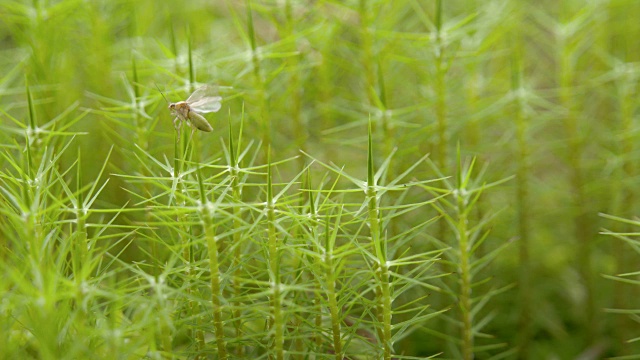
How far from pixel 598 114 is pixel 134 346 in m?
0.76

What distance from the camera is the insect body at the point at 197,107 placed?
1.95 ft

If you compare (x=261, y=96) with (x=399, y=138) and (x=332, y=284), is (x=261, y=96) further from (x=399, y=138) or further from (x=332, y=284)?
(x=332, y=284)

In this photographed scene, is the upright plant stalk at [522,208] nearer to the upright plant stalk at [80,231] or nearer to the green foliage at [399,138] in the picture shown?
the green foliage at [399,138]

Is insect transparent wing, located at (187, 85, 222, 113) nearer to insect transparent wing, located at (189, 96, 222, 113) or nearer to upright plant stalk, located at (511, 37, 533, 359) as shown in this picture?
insect transparent wing, located at (189, 96, 222, 113)

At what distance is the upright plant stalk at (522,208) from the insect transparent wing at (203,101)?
1.13 ft

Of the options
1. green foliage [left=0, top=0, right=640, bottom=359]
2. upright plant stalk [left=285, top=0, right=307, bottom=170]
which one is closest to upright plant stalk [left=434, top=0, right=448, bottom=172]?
green foliage [left=0, top=0, right=640, bottom=359]

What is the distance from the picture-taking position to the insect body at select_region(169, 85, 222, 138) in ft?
1.95

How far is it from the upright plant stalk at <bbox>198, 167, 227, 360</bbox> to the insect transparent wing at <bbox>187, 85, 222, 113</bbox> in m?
0.15

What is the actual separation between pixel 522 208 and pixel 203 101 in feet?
1.30

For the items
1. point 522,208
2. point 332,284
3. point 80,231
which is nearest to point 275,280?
point 332,284

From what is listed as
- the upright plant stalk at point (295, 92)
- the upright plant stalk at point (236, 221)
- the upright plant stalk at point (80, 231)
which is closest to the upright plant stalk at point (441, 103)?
the upright plant stalk at point (295, 92)

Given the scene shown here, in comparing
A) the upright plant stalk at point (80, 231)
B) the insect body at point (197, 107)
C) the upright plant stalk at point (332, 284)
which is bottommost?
the upright plant stalk at point (332, 284)

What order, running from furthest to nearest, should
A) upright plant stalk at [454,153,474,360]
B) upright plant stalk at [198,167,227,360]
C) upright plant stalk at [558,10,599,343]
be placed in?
upright plant stalk at [558,10,599,343] → upright plant stalk at [454,153,474,360] → upright plant stalk at [198,167,227,360]

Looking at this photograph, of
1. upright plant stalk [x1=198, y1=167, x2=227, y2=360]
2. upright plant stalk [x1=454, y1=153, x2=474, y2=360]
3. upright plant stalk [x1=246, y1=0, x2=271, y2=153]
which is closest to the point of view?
upright plant stalk [x1=198, y1=167, x2=227, y2=360]
